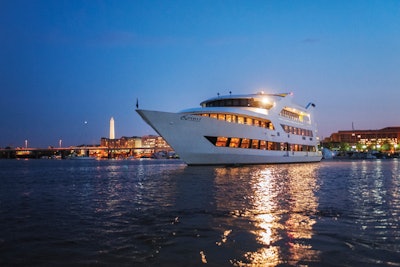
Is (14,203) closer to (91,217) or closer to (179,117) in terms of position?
(91,217)

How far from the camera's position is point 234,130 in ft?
122

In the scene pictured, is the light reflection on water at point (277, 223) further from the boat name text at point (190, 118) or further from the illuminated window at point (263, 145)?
the illuminated window at point (263, 145)

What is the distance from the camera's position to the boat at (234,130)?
3344cm

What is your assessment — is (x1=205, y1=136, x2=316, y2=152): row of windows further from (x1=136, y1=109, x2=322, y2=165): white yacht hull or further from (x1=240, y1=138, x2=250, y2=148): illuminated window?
(x1=136, y1=109, x2=322, y2=165): white yacht hull

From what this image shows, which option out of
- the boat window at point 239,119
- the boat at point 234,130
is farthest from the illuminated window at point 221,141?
the boat window at point 239,119

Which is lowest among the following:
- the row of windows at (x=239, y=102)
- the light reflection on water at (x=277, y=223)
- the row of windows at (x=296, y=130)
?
the light reflection on water at (x=277, y=223)

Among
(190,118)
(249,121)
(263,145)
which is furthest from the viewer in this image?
(263,145)

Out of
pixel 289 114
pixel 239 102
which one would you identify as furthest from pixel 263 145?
pixel 289 114

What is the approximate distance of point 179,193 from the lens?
1549 centimetres

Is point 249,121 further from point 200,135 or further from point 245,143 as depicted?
point 200,135

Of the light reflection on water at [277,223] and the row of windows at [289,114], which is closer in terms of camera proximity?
the light reflection on water at [277,223]

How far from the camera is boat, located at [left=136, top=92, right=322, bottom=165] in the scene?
3344 centimetres

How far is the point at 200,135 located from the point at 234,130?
471cm

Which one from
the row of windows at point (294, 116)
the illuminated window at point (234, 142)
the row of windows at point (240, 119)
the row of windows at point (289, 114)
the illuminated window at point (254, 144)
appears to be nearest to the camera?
the illuminated window at point (234, 142)
